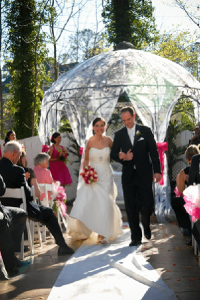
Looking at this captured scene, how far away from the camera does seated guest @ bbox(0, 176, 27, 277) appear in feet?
15.8

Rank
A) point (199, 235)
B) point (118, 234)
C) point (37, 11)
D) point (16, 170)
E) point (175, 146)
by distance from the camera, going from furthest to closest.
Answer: point (37, 11) → point (175, 146) → point (118, 234) → point (16, 170) → point (199, 235)

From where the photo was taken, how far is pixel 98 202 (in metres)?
7.23

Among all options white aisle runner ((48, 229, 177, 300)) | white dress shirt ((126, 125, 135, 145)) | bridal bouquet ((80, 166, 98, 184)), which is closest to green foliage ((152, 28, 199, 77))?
bridal bouquet ((80, 166, 98, 184))

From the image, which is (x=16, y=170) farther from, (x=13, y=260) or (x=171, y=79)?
(x=171, y=79)

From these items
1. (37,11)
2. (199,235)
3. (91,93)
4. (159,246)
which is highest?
(37,11)

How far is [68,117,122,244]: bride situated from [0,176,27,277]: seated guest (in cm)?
187

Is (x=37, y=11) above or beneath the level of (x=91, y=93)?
above

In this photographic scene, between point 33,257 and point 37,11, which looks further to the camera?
point 37,11

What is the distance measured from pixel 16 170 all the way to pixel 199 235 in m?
2.70

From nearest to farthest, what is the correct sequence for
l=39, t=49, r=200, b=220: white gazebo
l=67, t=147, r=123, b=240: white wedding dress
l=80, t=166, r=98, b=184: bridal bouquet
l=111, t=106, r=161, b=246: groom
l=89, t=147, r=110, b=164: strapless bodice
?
l=111, t=106, r=161, b=246: groom, l=67, t=147, r=123, b=240: white wedding dress, l=80, t=166, r=98, b=184: bridal bouquet, l=89, t=147, r=110, b=164: strapless bodice, l=39, t=49, r=200, b=220: white gazebo

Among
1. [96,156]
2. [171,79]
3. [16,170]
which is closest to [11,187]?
[16,170]

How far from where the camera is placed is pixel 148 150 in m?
6.67

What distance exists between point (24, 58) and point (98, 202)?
9348mm

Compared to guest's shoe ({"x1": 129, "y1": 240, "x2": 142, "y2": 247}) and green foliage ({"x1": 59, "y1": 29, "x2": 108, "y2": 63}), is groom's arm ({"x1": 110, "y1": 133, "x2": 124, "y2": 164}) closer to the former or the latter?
guest's shoe ({"x1": 129, "y1": 240, "x2": 142, "y2": 247})
